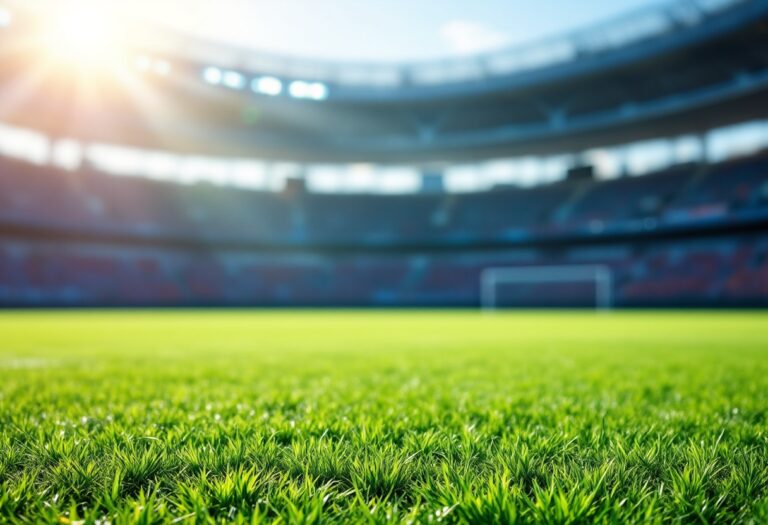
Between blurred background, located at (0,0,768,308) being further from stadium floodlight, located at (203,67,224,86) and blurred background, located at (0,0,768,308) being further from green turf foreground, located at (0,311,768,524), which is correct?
green turf foreground, located at (0,311,768,524)

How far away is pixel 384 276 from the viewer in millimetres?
39844

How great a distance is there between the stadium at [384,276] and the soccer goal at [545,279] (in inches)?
8.3

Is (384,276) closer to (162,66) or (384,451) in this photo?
(162,66)

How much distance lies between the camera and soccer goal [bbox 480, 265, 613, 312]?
33.3 meters

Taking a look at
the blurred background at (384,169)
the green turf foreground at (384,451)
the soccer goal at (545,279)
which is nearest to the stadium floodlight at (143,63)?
the blurred background at (384,169)

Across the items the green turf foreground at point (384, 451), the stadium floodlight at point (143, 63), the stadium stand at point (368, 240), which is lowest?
the green turf foreground at point (384, 451)

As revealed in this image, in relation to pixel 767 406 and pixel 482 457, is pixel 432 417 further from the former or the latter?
pixel 767 406

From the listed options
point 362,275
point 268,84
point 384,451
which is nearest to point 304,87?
point 268,84

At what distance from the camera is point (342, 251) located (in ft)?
134

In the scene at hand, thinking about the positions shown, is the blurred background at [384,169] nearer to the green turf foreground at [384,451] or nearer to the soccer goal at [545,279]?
the soccer goal at [545,279]

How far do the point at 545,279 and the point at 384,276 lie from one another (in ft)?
41.6

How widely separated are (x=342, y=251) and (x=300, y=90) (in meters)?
13.4

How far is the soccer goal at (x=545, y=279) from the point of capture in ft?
109

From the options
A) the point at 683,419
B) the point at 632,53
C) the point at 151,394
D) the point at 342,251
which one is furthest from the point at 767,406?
the point at 342,251
